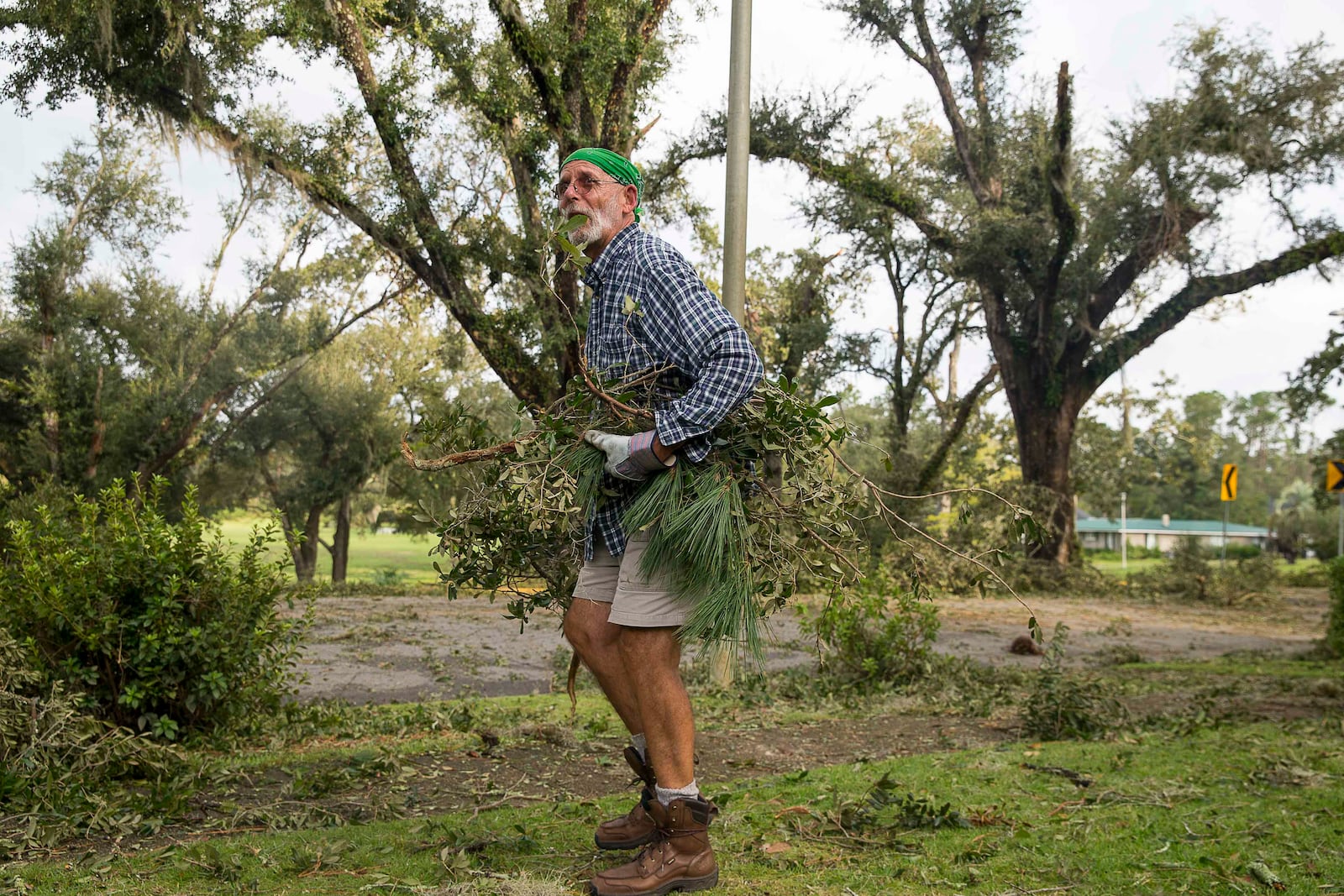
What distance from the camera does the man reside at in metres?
2.69

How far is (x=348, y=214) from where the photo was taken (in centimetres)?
1335

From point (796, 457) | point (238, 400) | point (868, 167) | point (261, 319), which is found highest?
point (868, 167)

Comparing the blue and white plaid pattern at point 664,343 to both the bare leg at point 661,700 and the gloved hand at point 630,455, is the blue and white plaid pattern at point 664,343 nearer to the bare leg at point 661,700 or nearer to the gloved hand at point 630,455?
the gloved hand at point 630,455

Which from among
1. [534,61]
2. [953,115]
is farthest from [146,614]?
[953,115]

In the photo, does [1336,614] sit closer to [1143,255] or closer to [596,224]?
[596,224]

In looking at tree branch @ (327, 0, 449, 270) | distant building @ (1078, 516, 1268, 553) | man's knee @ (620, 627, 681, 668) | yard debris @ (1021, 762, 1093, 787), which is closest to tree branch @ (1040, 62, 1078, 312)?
tree branch @ (327, 0, 449, 270)

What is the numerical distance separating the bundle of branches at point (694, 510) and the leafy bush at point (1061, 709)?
3023 mm

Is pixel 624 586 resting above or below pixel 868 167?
below

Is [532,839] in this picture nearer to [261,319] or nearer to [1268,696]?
[1268,696]

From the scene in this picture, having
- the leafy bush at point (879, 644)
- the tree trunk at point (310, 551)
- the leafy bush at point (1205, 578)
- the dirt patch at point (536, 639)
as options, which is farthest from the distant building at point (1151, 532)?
the leafy bush at point (879, 644)

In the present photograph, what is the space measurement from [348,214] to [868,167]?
9.51m

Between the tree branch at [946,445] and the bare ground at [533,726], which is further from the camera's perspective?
the tree branch at [946,445]

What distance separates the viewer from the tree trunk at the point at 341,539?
87.9 feet

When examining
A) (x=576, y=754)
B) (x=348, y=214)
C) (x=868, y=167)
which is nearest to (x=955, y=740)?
(x=576, y=754)
